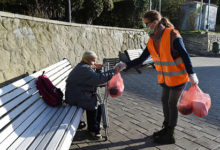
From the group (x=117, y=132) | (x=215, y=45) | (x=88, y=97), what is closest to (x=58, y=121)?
(x=88, y=97)

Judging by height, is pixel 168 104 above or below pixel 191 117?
above

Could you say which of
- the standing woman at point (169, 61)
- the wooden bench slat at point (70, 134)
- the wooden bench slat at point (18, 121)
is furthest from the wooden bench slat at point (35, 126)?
the standing woman at point (169, 61)

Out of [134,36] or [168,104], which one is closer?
[168,104]

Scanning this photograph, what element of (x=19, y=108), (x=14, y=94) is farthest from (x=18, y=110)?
(x=14, y=94)

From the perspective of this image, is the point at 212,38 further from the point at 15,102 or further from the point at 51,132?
the point at 15,102

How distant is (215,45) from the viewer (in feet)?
64.2

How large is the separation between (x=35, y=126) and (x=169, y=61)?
184 cm

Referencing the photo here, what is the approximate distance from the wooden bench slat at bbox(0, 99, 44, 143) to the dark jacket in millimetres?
482

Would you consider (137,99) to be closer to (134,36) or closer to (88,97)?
(88,97)

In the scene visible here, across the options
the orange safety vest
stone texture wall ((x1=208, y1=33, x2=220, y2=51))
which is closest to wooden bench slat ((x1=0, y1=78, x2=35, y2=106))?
the orange safety vest

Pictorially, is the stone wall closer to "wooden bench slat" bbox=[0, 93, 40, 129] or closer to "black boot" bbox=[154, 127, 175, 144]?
"black boot" bbox=[154, 127, 175, 144]

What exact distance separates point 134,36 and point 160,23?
8716mm

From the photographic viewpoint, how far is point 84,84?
288 cm

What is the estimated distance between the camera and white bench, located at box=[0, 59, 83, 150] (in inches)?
77.4
